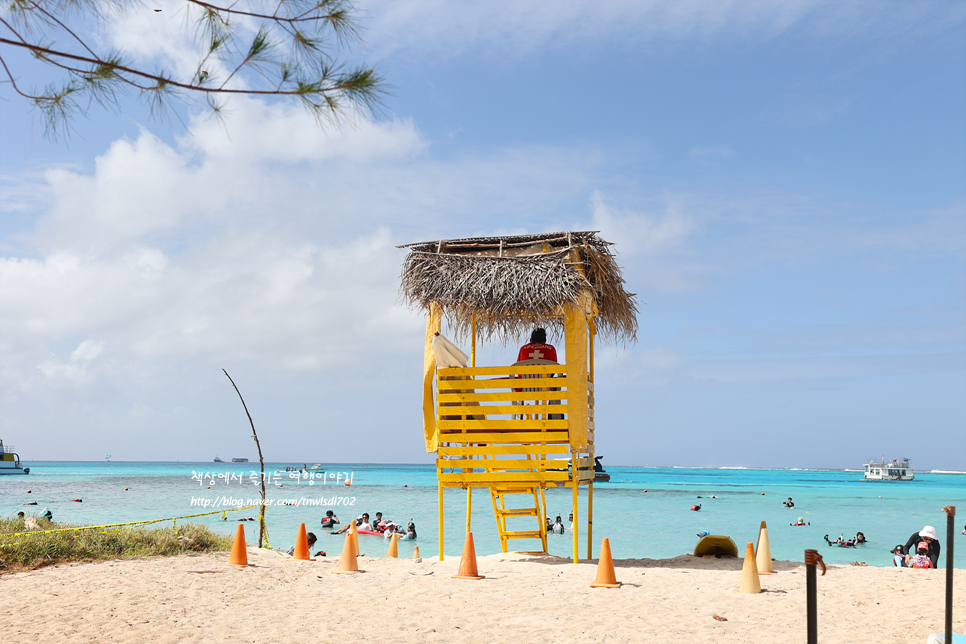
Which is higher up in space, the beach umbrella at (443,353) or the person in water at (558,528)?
the beach umbrella at (443,353)

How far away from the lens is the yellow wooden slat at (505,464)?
11.1 m

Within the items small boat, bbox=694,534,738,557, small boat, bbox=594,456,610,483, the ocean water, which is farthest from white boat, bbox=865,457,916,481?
small boat, bbox=694,534,738,557

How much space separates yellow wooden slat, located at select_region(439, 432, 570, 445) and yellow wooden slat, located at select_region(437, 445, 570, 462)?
0.09 metres

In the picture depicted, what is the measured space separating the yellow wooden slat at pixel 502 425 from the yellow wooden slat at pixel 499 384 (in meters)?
0.50

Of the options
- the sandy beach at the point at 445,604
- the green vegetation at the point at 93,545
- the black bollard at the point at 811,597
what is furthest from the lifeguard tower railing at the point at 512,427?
the black bollard at the point at 811,597

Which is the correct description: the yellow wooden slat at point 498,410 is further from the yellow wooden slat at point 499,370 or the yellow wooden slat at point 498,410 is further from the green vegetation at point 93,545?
the green vegetation at point 93,545

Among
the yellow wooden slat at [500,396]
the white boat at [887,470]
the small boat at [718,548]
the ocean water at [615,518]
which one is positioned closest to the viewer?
the yellow wooden slat at [500,396]

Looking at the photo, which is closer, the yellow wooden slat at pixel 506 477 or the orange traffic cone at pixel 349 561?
the orange traffic cone at pixel 349 561

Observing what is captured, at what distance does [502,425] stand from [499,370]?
847 millimetres

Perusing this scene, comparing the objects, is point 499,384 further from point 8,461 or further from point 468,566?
point 8,461

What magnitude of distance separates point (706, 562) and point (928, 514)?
33.8 m

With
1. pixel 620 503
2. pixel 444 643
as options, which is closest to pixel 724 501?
pixel 620 503

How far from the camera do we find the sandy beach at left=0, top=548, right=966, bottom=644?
7.14 meters

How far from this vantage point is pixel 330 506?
3931cm
